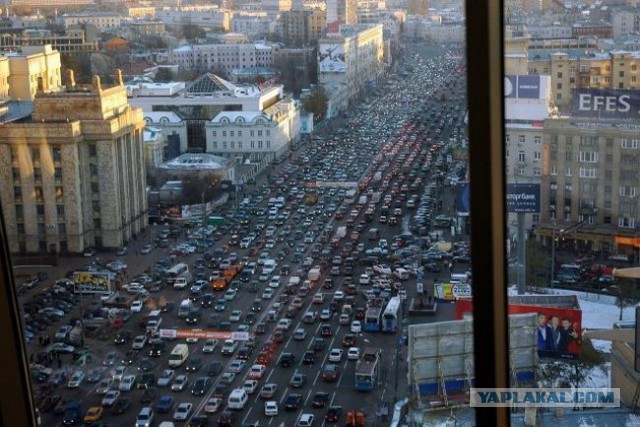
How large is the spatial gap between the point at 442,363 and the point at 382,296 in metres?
1.03

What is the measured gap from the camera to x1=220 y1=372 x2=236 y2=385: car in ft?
8.71

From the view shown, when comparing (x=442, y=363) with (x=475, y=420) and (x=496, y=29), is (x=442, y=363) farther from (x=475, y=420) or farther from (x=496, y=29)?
(x=496, y=29)

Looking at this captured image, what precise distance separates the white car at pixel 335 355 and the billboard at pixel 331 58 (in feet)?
6.54

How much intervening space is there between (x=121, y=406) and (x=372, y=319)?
883 mm

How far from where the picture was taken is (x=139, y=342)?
2.87m

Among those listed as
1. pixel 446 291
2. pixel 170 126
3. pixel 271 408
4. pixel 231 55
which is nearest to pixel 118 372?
pixel 271 408

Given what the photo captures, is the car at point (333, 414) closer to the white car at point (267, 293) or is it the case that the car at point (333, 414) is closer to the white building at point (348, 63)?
the white car at point (267, 293)

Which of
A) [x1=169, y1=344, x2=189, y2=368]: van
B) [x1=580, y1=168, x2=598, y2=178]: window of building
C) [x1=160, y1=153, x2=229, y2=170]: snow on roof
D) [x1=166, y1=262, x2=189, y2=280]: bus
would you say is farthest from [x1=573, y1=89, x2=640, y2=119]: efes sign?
[x1=160, y1=153, x2=229, y2=170]: snow on roof

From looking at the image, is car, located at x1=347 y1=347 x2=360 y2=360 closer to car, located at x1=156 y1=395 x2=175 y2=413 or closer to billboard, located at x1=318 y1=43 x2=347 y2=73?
car, located at x1=156 y1=395 x2=175 y2=413

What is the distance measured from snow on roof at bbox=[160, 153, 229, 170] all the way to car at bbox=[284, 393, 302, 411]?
138 centimetres

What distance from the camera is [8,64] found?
276 centimetres

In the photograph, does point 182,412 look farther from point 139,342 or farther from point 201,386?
point 139,342

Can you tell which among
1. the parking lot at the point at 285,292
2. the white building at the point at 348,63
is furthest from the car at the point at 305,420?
the white building at the point at 348,63

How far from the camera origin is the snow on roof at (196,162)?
3572 mm
